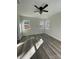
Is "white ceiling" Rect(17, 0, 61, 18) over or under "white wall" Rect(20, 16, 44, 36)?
over

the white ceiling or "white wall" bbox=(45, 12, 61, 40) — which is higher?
the white ceiling

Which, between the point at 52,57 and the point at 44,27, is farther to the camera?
the point at 44,27

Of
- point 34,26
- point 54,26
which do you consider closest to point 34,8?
point 34,26

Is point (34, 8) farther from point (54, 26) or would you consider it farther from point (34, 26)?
point (54, 26)

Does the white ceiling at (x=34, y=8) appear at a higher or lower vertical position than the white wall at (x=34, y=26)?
higher

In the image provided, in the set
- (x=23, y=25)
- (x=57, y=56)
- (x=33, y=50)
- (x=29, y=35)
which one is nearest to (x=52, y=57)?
(x=57, y=56)

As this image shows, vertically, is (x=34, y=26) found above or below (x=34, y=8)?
below

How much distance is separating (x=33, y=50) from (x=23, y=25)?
364 mm

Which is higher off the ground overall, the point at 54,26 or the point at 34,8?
the point at 34,8

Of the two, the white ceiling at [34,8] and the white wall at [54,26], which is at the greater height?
the white ceiling at [34,8]
